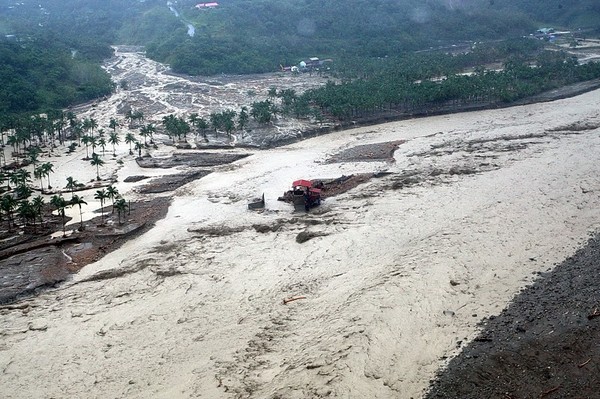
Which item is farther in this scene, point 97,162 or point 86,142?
point 86,142

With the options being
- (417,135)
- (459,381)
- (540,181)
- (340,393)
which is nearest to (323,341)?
(340,393)

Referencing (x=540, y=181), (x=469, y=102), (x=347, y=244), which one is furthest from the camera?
(x=469, y=102)

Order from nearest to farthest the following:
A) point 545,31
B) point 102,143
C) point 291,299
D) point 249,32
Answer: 1. point 291,299
2. point 102,143
3. point 249,32
4. point 545,31

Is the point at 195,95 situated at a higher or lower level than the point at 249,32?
lower

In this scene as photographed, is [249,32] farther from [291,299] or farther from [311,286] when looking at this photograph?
[291,299]

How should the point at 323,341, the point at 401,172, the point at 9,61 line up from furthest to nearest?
1. the point at 9,61
2. the point at 401,172
3. the point at 323,341

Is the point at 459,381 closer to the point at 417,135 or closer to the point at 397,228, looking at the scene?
the point at 397,228

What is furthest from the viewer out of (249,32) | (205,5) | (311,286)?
(205,5)

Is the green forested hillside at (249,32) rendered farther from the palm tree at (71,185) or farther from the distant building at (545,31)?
the palm tree at (71,185)

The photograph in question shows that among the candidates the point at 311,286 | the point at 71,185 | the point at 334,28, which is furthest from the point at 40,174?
the point at 334,28

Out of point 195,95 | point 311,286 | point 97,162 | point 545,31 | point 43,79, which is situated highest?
point 545,31

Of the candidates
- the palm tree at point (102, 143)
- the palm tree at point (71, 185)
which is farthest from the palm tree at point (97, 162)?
the palm tree at point (102, 143)
